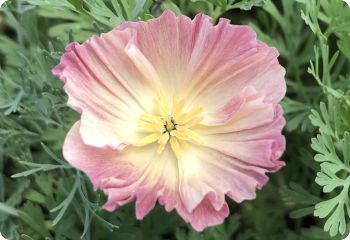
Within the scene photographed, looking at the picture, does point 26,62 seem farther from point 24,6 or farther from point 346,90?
point 346,90

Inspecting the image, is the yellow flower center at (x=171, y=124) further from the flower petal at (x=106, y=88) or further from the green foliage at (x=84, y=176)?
the green foliage at (x=84, y=176)

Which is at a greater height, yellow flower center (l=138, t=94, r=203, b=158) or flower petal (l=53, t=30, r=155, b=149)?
flower petal (l=53, t=30, r=155, b=149)

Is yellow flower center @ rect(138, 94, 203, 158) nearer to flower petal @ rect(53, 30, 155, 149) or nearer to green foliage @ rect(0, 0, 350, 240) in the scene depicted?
flower petal @ rect(53, 30, 155, 149)

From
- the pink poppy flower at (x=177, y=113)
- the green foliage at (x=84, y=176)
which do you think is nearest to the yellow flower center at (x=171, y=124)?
the pink poppy flower at (x=177, y=113)

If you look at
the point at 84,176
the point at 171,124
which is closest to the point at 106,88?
the point at 171,124

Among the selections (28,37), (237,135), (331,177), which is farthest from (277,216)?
(28,37)

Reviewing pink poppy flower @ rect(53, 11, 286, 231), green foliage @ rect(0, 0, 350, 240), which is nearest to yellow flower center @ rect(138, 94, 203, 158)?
pink poppy flower @ rect(53, 11, 286, 231)
